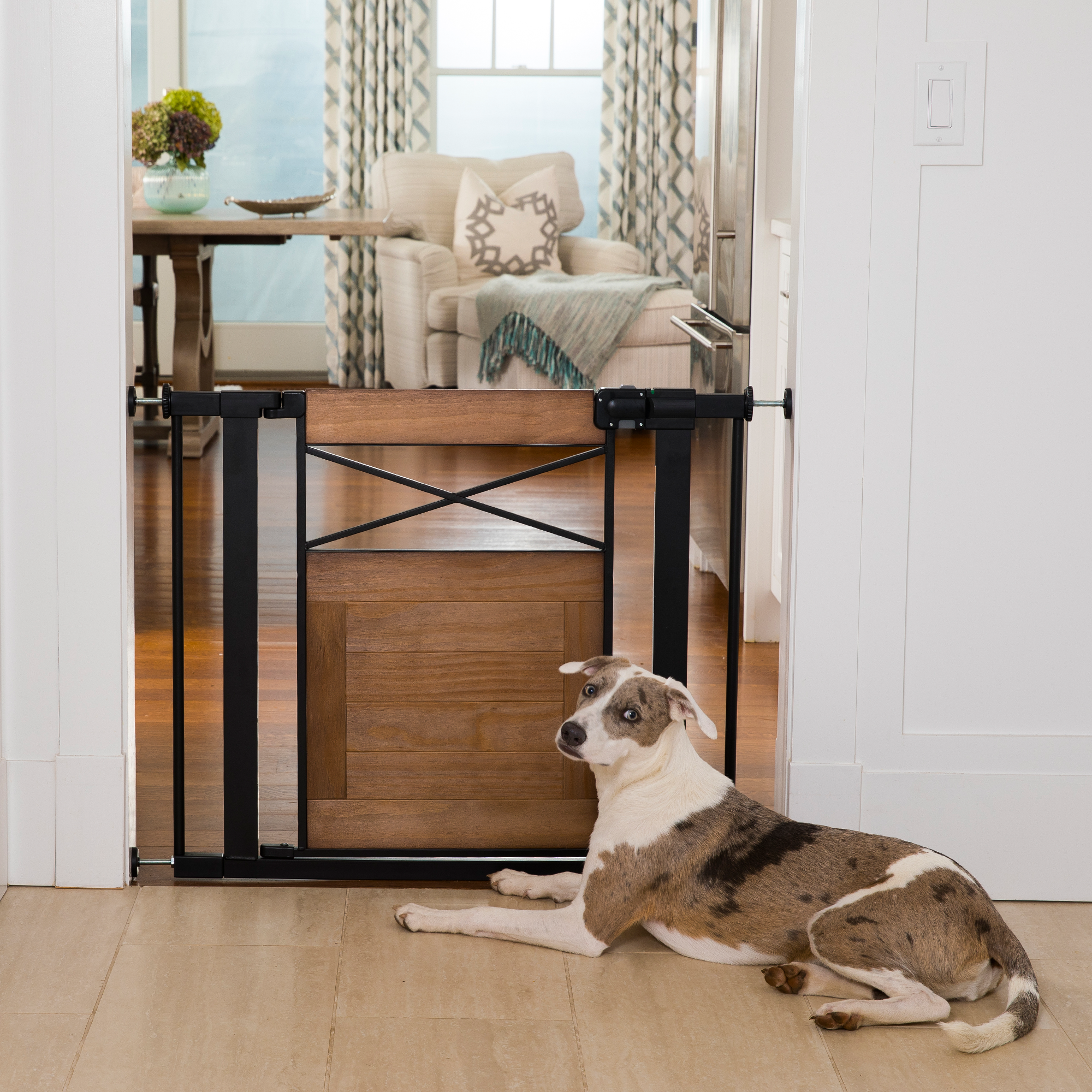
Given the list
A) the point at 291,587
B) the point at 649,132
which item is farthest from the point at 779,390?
the point at 649,132

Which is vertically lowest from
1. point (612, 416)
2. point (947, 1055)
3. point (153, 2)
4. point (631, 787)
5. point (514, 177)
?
point (947, 1055)

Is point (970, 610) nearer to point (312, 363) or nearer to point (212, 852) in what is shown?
point (212, 852)

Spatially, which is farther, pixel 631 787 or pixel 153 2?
pixel 153 2

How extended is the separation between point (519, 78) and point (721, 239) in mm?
4168

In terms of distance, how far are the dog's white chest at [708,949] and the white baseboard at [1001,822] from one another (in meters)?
0.37

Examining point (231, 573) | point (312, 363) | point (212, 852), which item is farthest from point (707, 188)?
point (312, 363)

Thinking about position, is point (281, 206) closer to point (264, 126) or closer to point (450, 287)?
point (450, 287)

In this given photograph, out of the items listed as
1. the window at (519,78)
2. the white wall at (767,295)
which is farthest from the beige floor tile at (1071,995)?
the window at (519,78)

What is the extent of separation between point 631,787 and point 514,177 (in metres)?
4.95

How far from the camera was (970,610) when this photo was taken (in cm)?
203

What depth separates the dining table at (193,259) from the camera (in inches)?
187

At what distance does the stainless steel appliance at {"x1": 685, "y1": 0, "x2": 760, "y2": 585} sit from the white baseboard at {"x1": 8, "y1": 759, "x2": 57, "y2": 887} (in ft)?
4.16

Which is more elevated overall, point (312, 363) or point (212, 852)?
point (312, 363)

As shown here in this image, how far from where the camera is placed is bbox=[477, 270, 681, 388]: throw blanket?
5.34 meters
